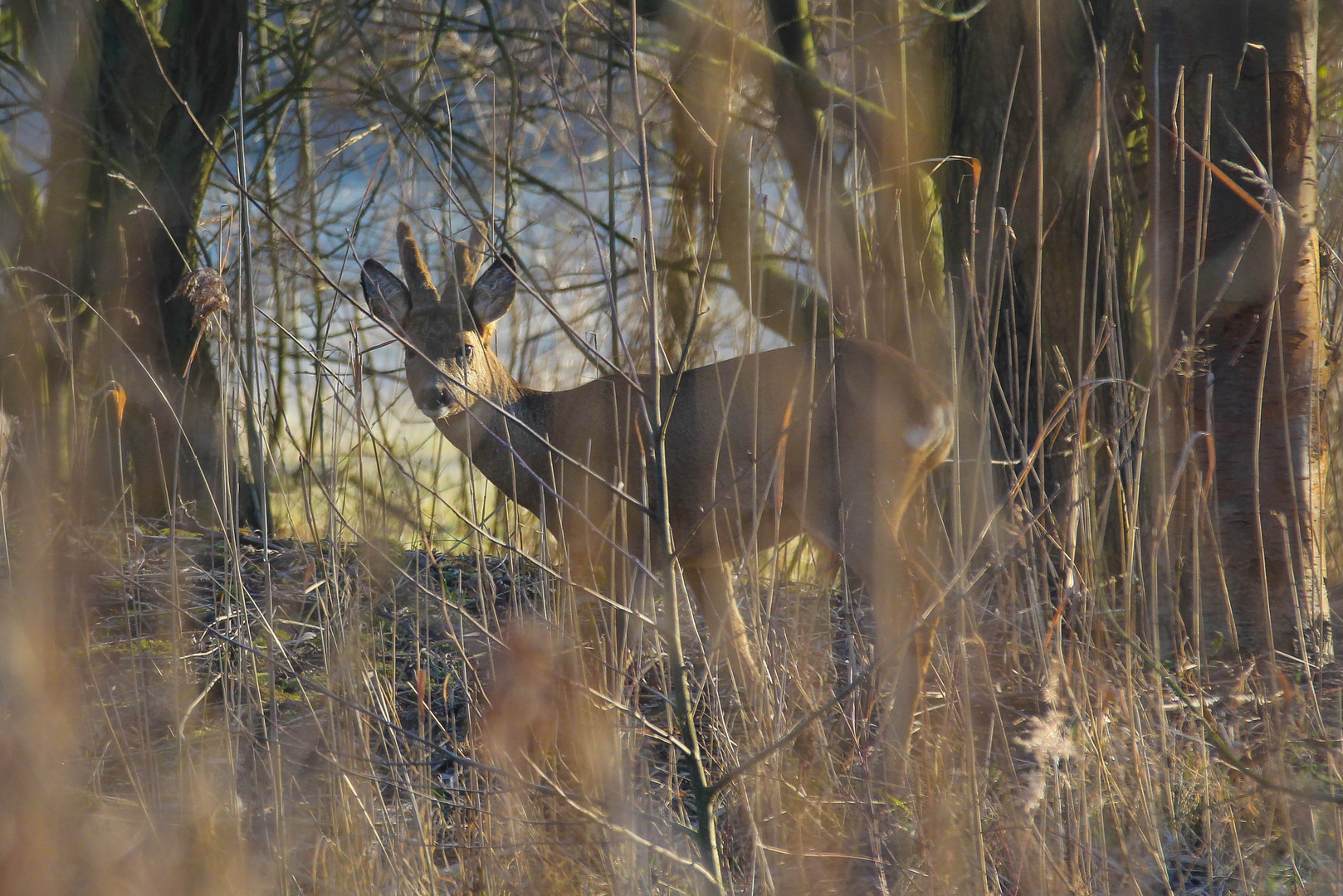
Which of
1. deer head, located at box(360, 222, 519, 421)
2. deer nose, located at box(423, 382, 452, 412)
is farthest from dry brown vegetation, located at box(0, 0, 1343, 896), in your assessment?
deer nose, located at box(423, 382, 452, 412)

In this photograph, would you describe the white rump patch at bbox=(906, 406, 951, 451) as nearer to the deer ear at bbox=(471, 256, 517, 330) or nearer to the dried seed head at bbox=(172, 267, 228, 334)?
the deer ear at bbox=(471, 256, 517, 330)

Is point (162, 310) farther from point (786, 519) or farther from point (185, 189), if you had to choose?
point (786, 519)

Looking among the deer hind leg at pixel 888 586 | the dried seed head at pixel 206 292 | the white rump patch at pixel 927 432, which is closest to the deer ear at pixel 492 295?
the deer hind leg at pixel 888 586

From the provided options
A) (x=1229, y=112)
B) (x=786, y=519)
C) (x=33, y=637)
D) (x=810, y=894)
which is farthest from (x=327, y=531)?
(x=1229, y=112)

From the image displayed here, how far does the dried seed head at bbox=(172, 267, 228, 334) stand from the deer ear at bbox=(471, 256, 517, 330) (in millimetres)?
2217

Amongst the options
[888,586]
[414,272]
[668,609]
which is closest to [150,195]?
[414,272]

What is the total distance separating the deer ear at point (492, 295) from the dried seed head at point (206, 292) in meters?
2.22

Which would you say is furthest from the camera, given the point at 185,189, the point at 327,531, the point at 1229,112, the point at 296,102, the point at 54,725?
the point at 296,102

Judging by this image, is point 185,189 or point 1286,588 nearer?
point 1286,588

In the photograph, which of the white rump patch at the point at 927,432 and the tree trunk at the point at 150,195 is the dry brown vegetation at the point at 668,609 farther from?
the white rump patch at the point at 927,432

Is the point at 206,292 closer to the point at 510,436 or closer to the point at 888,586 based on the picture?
the point at 888,586

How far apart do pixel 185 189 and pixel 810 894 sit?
5.42 meters

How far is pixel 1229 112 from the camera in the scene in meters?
3.45

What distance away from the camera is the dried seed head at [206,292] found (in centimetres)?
176
